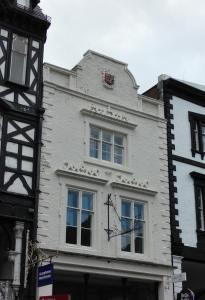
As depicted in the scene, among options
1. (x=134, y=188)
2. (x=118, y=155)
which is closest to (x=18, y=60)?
(x=118, y=155)

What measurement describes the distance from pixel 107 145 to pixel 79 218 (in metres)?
3.33

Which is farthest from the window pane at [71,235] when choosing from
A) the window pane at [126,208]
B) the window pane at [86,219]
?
the window pane at [126,208]

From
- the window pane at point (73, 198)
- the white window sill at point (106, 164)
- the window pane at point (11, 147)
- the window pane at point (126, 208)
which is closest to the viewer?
the window pane at point (11, 147)

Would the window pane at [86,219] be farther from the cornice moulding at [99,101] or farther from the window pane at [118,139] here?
the cornice moulding at [99,101]

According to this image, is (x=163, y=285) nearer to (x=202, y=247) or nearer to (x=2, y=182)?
(x=202, y=247)

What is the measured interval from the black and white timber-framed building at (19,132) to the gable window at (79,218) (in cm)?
156

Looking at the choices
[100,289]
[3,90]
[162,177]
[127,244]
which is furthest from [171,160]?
[3,90]

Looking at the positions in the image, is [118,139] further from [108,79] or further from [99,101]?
[108,79]

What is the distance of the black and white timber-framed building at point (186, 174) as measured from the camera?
21344 mm

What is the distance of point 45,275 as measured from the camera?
15508mm

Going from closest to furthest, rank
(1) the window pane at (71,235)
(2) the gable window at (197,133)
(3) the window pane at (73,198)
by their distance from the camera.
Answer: (1) the window pane at (71,235) < (3) the window pane at (73,198) < (2) the gable window at (197,133)

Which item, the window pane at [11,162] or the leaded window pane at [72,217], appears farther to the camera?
the leaded window pane at [72,217]

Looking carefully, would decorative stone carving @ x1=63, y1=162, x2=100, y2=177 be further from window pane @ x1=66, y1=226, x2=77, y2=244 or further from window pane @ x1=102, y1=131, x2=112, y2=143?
window pane @ x1=66, y1=226, x2=77, y2=244

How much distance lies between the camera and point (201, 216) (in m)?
22.4
